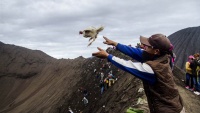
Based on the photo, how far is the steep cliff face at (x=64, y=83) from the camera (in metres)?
10.9

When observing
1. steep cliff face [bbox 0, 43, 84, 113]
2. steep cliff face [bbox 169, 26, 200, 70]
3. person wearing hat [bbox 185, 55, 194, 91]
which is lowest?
steep cliff face [bbox 0, 43, 84, 113]

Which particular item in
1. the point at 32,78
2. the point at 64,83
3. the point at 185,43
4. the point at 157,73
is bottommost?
the point at 32,78

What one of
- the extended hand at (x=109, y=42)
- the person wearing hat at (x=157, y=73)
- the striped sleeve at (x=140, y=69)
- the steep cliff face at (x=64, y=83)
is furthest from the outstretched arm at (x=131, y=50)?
the steep cliff face at (x=64, y=83)

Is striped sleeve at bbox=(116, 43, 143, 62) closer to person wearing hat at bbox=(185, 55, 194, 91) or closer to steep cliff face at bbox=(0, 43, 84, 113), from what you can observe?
person wearing hat at bbox=(185, 55, 194, 91)

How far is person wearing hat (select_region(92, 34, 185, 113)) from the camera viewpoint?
8.81 feet

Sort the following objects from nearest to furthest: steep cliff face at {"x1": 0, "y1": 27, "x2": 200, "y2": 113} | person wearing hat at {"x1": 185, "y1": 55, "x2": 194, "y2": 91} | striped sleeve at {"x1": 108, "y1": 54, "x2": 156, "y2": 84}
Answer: striped sleeve at {"x1": 108, "y1": 54, "x2": 156, "y2": 84}
person wearing hat at {"x1": 185, "y1": 55, "x2": 194, "y2": 91}
steep cliff face at {"x1": 0, "y1": 27, "x2": 200, "y2": 113}

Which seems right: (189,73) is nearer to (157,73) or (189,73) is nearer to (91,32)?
(91,32)

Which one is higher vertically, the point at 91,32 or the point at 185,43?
the point at 91,32

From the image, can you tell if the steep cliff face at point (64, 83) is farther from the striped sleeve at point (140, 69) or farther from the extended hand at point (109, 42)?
the striped sleeve at point (140, 69)

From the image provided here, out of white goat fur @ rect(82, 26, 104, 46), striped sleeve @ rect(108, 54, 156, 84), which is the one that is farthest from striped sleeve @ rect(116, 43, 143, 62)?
striped sleeve @ rect(108, 54, 156, 84)

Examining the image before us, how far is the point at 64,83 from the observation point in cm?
3166

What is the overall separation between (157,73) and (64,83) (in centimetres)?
2968

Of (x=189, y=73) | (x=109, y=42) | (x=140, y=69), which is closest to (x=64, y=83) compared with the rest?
(x=189, y=73)

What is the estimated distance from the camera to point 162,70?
271cm
